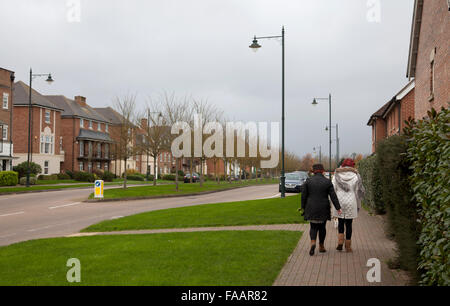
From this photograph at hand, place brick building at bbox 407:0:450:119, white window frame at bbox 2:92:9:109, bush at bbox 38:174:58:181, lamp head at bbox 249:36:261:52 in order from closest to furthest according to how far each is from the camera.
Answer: brick building at bbox 407:0:450:119
lamp head at bbox 249:36:261:52
white window frame at bbox 2:92:9:109
bush at bbox 38:174:58:181

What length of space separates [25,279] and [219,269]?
114 inches

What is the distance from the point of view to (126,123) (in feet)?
104

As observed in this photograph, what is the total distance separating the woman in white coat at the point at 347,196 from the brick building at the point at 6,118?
39.0 meters

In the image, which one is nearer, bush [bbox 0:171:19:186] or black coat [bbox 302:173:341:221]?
black coat [bbox 302:173:341:221]

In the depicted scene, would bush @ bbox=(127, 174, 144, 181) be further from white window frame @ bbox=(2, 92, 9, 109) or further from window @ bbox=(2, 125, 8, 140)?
white window frame @ bbox=(2, 92, 9, 109)

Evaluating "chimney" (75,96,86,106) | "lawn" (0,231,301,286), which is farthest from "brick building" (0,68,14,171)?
"lawn" (0,231,301,286)

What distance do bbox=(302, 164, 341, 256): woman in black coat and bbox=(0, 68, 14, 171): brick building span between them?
3878cm

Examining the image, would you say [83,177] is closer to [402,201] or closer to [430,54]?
[430,54]

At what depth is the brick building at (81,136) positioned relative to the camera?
193ft

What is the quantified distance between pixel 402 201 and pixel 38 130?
167 ft

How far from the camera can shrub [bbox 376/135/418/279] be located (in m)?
5.71

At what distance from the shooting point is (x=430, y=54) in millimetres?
16703
